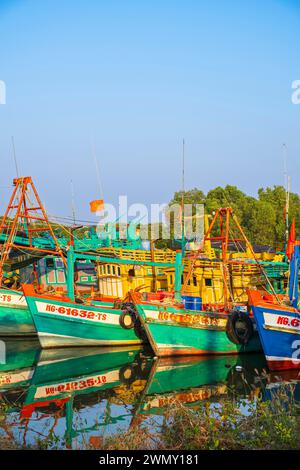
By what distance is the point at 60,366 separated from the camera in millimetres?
18109

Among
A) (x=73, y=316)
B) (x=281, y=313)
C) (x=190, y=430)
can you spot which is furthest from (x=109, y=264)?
(x=190, y=430)

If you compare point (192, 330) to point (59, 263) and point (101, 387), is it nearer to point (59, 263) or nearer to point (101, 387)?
point (101, 387)

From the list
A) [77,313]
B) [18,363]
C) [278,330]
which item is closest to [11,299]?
[77,313]

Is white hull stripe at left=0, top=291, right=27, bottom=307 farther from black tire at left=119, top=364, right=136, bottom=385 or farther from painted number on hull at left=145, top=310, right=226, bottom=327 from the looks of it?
painted number on hull at left=145, top=310, right=226, bottom=327

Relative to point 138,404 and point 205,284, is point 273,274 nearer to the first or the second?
point 205,284

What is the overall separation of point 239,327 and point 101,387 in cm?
559

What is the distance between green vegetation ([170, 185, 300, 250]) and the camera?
42.8 metres

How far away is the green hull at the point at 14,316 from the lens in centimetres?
2280

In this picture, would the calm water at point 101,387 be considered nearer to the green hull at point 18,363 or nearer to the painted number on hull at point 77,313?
the green hull at point 18,363

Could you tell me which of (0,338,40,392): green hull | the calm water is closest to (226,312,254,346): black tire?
the calm water

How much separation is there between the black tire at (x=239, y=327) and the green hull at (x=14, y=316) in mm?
9025

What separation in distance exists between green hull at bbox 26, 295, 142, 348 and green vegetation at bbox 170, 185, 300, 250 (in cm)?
1952

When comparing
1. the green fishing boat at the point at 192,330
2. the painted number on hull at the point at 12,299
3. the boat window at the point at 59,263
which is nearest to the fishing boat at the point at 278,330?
the green fishing boat at the point at 192,330

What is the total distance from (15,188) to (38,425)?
1231cm
